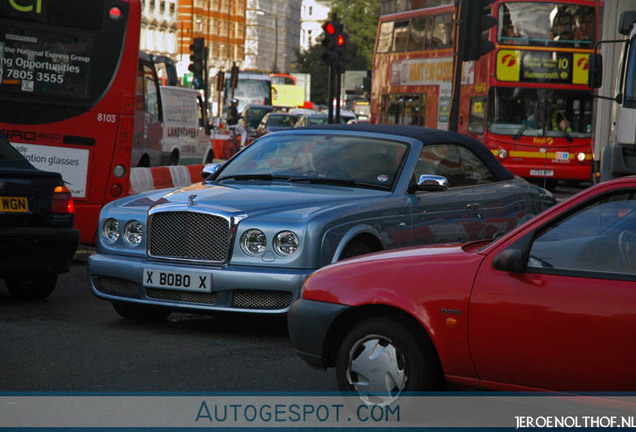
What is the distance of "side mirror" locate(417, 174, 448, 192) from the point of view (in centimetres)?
843

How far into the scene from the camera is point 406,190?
8672 mm

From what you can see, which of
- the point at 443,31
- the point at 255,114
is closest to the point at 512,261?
the point at 443,31

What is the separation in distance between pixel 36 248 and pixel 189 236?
5.82ft

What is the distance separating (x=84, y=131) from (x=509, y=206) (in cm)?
540

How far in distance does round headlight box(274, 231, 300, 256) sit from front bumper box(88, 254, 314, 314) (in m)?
0.12

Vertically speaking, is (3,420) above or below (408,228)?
below

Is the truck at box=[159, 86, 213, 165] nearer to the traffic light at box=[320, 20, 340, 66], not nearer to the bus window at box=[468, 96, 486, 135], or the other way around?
the traffic light at box=[320, 20, 340, 66]

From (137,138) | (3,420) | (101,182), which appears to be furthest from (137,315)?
(137,138)

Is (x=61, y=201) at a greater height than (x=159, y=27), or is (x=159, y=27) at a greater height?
(x=159, y=27)

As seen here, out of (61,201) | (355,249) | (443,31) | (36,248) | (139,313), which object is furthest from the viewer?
(443,31)

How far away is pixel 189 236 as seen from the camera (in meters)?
7.86

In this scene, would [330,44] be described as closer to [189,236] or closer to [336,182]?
[336,182]

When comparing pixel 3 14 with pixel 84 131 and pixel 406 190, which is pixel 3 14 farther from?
pixel 406 190

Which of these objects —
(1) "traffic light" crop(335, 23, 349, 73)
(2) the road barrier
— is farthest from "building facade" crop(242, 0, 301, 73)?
(2) the road barrier
